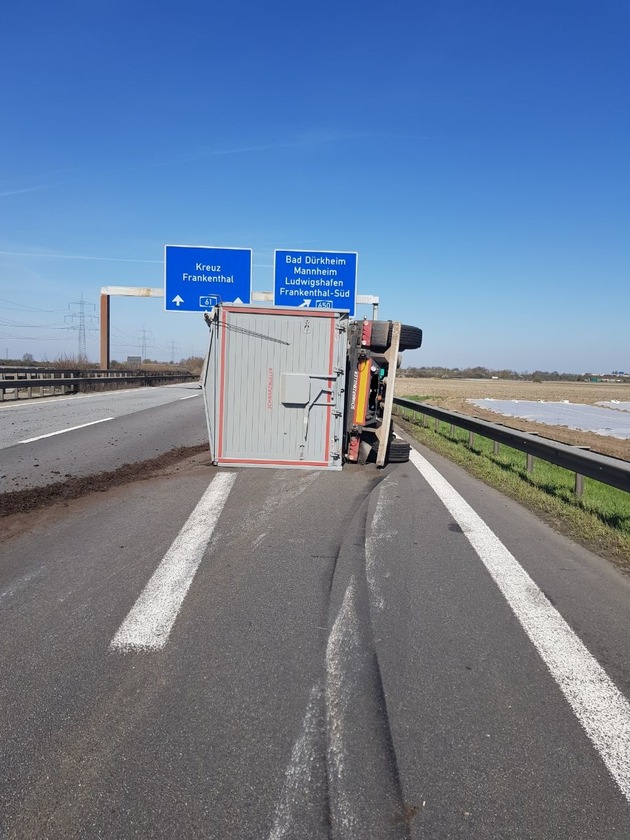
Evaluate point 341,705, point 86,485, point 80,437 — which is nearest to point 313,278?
point 80,437

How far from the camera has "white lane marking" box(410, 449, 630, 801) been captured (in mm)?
3182

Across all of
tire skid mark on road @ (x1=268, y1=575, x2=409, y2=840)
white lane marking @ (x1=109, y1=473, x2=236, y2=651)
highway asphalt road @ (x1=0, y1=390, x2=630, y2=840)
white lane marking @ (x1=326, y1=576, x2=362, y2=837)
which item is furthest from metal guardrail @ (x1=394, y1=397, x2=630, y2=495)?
tire skid mark on road @ (x1=268, y1=575, x2=409, y2=840)

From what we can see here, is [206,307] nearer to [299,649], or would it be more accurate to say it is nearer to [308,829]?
[299,649]

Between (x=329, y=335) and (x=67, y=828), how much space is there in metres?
7.51

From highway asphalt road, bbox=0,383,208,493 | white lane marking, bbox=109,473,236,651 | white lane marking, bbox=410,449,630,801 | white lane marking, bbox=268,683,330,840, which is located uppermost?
white lane marking, bbox=268,683,330,840

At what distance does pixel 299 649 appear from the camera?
13.4 ft

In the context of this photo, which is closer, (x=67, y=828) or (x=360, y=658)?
(x=67, y=828)

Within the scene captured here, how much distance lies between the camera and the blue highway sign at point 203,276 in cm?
2052

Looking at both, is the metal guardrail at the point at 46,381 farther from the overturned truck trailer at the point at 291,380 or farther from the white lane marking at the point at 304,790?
the white lane marking at the point at 304,790

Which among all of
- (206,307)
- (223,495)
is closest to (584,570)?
(223,495)

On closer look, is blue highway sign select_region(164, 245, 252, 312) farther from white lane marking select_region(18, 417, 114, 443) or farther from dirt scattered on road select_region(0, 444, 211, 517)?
dirt scattered on road select_region(0, 444, 211, 517)

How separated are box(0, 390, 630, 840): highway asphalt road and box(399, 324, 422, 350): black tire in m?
4.17

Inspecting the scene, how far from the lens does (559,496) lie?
30.5 feet

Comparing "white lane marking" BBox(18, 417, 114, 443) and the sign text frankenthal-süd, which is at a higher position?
the sign text frankenthal-süd
